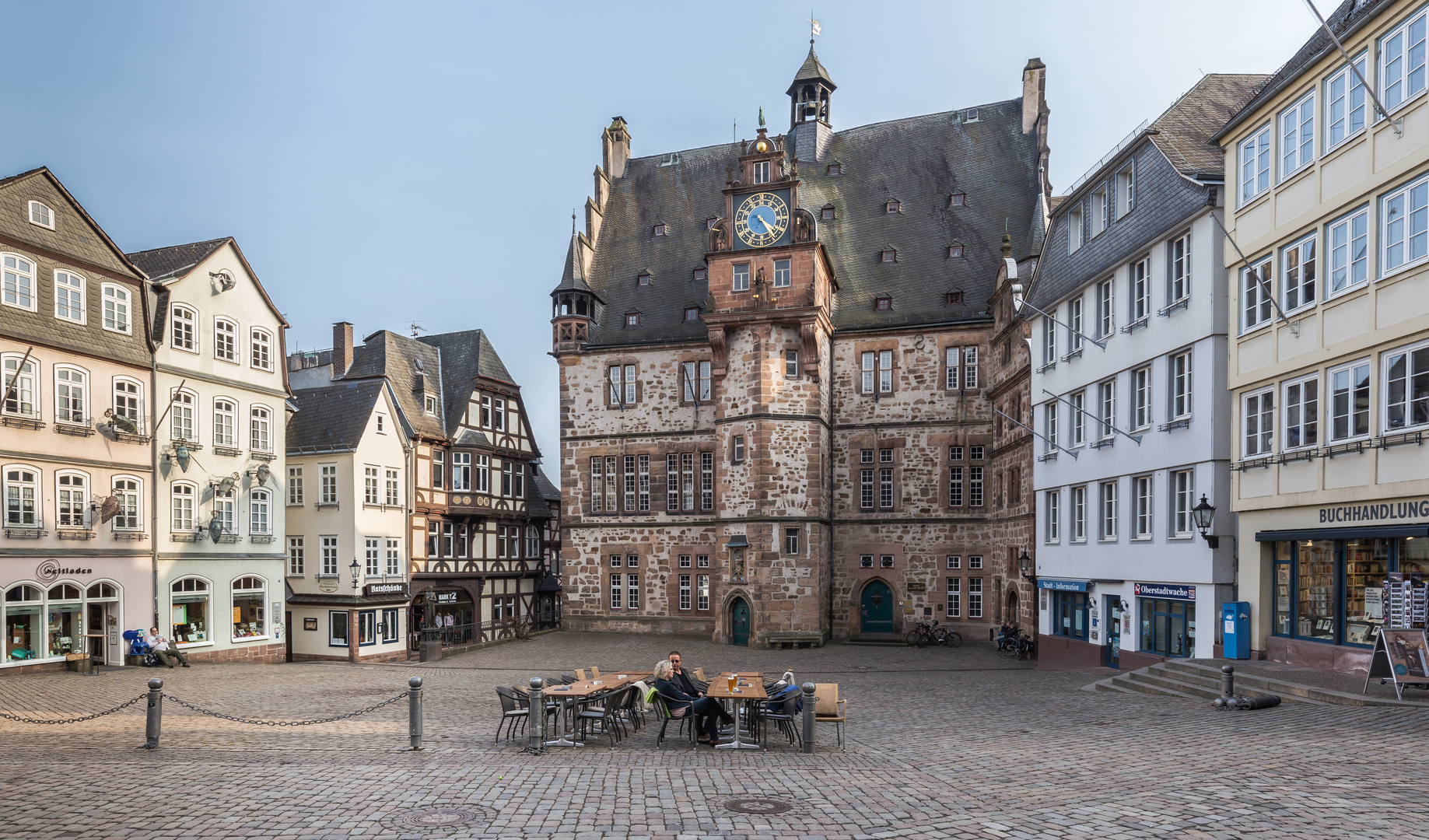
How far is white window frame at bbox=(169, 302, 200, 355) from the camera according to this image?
1126 inches

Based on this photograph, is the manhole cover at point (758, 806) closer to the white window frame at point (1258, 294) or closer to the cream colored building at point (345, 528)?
the white window frame at point (1258, 294)

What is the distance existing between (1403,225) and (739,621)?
24993mm

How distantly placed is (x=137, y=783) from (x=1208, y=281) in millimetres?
20246

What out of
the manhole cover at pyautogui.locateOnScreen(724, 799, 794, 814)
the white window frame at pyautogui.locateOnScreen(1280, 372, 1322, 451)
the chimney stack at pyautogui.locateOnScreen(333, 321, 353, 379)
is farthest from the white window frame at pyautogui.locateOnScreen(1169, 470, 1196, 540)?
the chimney stack at pyautogui.locateOnScreen(333, 321, 353, 379)

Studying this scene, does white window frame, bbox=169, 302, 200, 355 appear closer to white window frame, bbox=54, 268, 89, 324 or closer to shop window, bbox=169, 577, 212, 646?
white window frame, bbox=54, 268, 89, 324

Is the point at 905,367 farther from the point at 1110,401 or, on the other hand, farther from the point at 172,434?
the point at 172,434

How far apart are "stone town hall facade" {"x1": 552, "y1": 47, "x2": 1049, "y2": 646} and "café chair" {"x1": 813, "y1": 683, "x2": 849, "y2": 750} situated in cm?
1855

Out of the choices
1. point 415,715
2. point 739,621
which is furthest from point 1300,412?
point 739,621

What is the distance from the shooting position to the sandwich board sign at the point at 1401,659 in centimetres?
1443

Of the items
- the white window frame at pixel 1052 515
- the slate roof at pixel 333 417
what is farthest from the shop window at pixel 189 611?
the white window frame at pixel 1052 515

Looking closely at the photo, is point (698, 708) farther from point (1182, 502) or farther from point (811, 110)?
point (811, 110)

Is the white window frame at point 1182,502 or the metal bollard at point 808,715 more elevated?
the white window frame at point 1182,502

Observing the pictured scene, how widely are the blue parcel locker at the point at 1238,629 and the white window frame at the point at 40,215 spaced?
2847 centimetres

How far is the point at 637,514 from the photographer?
4122 cm
